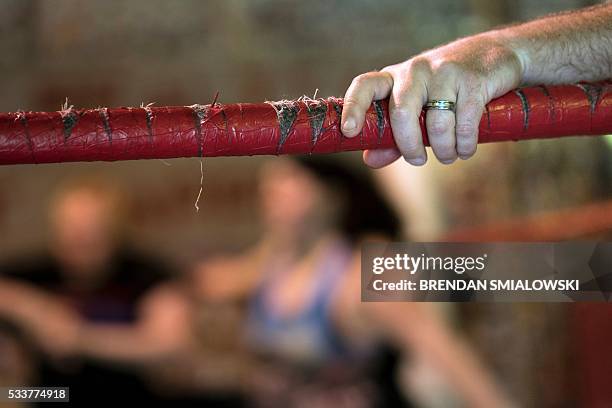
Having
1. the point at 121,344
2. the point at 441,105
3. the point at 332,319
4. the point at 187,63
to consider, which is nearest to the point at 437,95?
the point at 441,105

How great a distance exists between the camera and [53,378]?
253 centimetres

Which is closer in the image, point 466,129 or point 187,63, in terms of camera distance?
point 466,129

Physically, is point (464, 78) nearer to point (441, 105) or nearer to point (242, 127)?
point (441, 105)

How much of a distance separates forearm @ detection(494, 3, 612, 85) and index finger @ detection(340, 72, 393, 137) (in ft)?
0.58

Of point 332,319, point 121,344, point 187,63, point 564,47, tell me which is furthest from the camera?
point 187,63

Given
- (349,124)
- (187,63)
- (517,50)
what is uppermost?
(187,63)

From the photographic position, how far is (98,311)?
2.63m

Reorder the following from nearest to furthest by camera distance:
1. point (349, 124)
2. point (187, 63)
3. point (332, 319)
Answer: point (349, 124), point (332, 319), point (187, 63)

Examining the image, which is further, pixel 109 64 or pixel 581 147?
pixel 109 64

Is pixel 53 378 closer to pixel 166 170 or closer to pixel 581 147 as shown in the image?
pixel 166 170

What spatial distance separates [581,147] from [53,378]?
10.8 ft

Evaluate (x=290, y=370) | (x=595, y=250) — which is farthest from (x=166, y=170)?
(x=595, y=250)

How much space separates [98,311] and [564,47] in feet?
6.88

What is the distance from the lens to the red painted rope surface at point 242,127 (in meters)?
0.84
